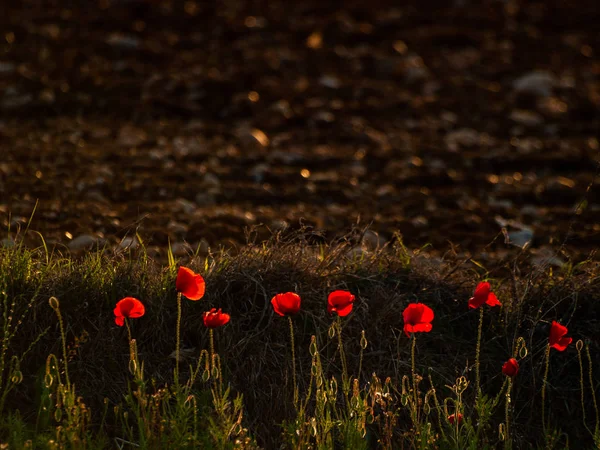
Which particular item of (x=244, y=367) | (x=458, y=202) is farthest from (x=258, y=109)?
(x=244, y=367)

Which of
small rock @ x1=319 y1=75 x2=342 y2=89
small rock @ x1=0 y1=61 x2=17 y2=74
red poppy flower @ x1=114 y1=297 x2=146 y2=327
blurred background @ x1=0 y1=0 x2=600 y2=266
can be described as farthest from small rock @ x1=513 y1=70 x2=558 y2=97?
red poppy flower @ x1=114 y1=297 x2=146 y2=327

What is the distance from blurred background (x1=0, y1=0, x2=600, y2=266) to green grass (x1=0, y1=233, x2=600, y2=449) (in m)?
0.26

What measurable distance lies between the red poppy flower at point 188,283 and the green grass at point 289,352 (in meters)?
0.33

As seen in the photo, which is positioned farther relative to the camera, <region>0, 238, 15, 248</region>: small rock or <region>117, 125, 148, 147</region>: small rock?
<region>117, 125, 148, 147</region>: small rock

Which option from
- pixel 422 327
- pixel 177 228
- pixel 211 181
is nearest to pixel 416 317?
pixel 422 327

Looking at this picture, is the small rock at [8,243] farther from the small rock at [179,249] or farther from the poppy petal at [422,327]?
the poppy petal at [422,327]

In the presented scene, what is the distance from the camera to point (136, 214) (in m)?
5.45

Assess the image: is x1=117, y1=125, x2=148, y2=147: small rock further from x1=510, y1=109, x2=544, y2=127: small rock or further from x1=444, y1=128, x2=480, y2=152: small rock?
x1=510, y1=109, x2=544, y2=127: small rock

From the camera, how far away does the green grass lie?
3432 millimetres

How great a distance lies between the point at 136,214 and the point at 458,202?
1844 millimetres

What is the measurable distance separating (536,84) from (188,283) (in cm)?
561

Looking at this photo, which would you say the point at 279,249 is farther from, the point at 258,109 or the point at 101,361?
the point at 258,109

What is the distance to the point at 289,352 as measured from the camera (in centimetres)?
381

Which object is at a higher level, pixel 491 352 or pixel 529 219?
pixel 491 352
